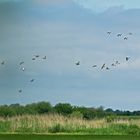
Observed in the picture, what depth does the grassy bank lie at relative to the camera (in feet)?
86.8

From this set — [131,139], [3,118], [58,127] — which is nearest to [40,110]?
[3,118]

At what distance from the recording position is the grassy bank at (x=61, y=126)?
26.5m

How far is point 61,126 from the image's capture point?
2691 cm

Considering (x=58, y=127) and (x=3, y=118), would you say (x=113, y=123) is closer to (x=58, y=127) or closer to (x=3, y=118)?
(x=58, y=127)

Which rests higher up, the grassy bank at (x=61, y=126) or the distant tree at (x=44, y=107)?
the distant tree at (x=44, y=107)

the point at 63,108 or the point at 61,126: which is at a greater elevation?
the point at 63,108

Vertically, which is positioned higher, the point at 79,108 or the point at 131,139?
the point at 79,108

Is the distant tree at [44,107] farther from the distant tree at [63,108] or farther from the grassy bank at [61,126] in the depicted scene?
the grassy bank at [61,126]

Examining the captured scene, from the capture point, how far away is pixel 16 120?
27.4 meters

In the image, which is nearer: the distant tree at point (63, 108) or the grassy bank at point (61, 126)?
the grassy bank at point (61, 126)

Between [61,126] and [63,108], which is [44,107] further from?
[61,126]

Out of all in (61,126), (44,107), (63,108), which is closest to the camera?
(61,126)

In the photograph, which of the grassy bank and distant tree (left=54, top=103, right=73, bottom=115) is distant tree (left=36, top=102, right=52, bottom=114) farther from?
the grassy bank

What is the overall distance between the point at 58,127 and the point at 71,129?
731mm
